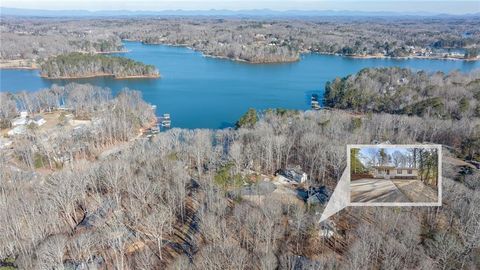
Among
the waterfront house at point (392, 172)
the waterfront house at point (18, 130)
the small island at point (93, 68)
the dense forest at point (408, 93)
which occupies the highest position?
the small island at point (93, 68)

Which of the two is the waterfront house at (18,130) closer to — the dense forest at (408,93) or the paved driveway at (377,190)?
the paved driveway at (377,190)

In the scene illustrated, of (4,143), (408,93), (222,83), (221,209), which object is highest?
(222,83)

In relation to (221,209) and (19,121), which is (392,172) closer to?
(221,209)

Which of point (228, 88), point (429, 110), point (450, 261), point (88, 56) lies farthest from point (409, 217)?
point (88, 56)

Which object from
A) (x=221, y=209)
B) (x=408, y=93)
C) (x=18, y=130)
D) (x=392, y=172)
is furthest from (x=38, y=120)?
(x=408, y=93)

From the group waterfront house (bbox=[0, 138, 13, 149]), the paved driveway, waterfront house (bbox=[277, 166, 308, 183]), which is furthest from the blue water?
the paved driveway

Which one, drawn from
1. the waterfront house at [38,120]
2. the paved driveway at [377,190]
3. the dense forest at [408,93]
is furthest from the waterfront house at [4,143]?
the dense forest at [408,93]

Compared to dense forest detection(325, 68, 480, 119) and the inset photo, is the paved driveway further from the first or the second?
dense forest detection(325, 68, 480, 119)
